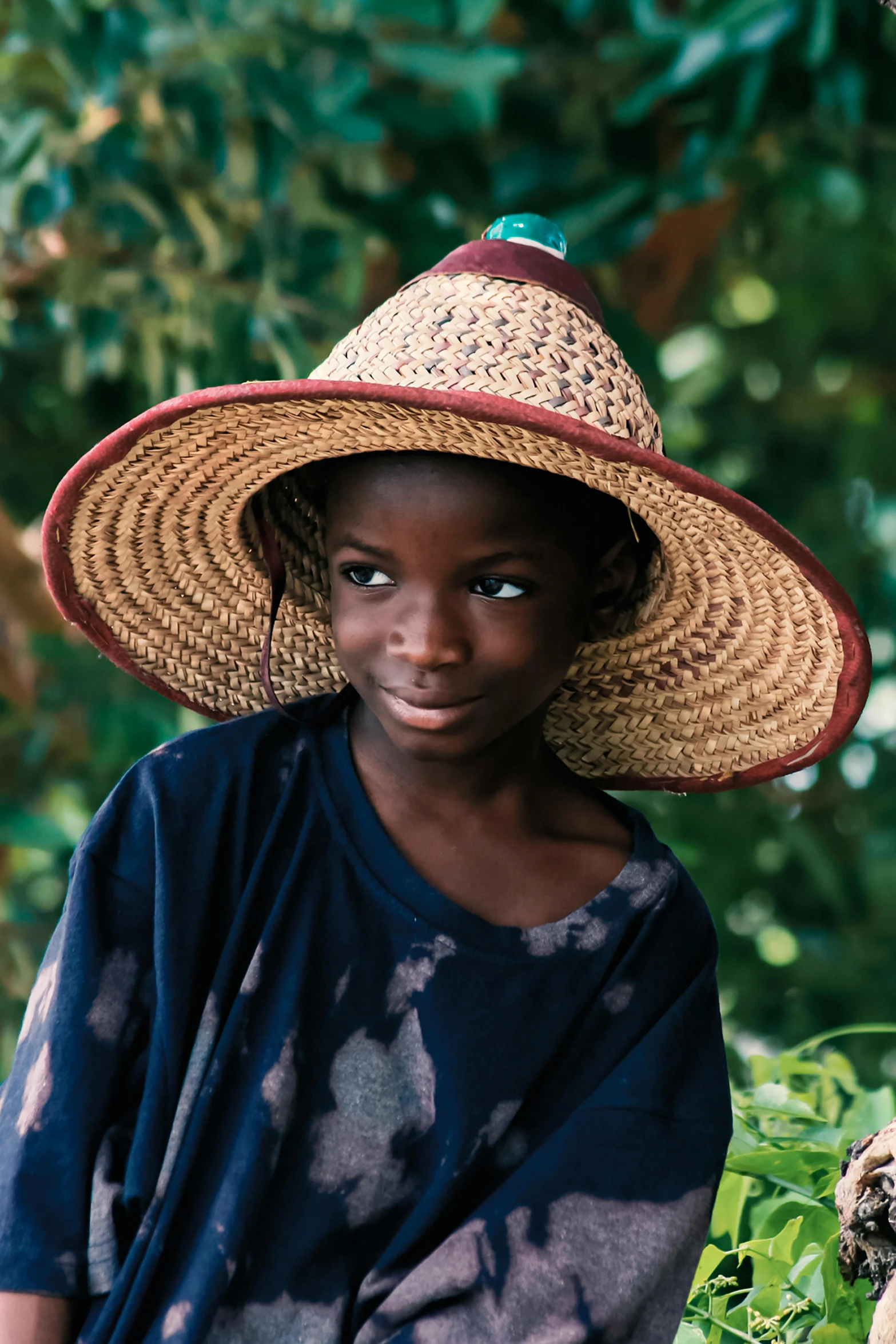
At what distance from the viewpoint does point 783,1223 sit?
1.52 metres

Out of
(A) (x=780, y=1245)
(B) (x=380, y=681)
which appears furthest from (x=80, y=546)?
(A) (x=780, y=1245)

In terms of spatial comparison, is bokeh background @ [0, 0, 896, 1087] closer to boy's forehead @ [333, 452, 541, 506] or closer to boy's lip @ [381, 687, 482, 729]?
boy's forehead @ [333, 452, 541, 506]

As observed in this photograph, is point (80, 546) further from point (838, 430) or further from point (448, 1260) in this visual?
point (838, 430)

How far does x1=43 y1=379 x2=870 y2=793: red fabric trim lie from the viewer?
926mm

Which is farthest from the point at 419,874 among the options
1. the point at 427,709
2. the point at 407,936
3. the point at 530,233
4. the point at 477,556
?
the point at 530,233

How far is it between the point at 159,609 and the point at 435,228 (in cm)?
125

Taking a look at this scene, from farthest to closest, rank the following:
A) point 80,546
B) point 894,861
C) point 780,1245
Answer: point 894,861, point 780,1245, point 80,546

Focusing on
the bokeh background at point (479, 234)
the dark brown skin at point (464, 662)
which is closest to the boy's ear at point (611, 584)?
the dark brown skin at point (464, 662)

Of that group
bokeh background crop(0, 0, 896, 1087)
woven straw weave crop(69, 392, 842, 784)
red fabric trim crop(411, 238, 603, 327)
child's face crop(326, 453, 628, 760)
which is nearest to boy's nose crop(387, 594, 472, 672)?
child's face crop(326, 453, 628, 760)

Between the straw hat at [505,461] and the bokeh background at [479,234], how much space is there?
3.27ft

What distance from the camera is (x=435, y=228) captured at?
2344mm

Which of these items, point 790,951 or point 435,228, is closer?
point 435,228

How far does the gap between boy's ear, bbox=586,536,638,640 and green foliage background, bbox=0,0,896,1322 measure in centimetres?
67

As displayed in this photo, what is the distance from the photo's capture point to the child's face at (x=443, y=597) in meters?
1.02
